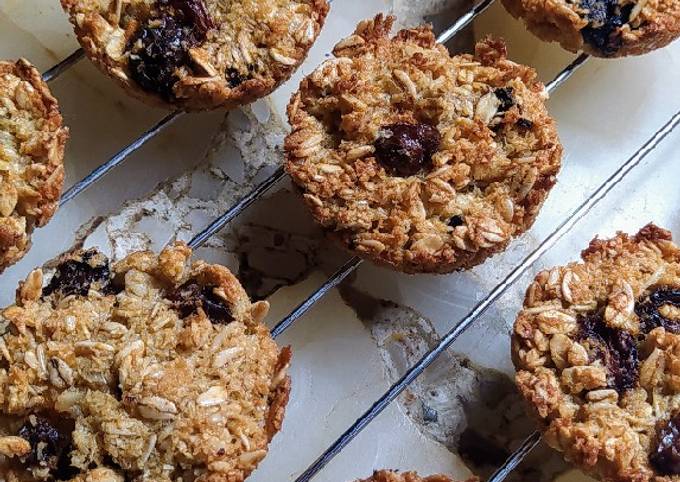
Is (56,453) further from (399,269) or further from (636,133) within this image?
(636,133)

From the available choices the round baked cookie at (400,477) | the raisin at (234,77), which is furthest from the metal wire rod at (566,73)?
the round baked cookie at (400,477)

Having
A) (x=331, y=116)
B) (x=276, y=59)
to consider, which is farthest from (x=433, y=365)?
(x=276, y=59)

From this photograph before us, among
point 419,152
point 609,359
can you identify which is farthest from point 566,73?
point 609,359

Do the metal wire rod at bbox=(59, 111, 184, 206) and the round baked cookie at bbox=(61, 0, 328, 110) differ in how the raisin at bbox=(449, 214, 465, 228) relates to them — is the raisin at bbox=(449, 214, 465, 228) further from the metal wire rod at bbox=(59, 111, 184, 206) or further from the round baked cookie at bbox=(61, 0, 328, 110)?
the metal wire rod at bbox=(59, 111, 184, 206)

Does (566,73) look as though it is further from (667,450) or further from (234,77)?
(667,450)

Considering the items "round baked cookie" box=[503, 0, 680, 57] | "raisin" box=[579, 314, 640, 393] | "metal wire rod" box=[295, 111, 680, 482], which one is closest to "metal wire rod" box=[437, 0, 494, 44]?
"round baked cookie" box=[503, 0, 680, 57]

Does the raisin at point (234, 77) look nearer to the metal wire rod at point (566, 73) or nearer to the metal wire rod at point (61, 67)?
the metal wire rod at point (61, 67)
